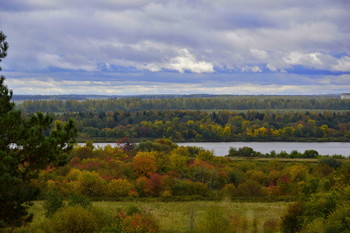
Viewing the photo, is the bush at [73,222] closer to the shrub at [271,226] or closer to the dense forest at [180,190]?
the dense forest at [180,190]

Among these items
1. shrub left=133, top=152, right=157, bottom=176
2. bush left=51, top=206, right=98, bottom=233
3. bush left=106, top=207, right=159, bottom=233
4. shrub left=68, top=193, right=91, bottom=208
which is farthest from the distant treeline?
bush left=51, top=206, right=98, bottom=233

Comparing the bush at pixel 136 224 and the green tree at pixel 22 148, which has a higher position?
the green tree at pixel 22 148

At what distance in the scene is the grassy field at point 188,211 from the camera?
34.2 meters

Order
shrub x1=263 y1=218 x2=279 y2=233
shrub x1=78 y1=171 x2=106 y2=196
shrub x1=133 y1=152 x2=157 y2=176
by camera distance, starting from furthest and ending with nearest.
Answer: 1. shrub x1=133 y1=152 x2=157 y2=176
2. shrub x1=78 y1=171 x2=106 y2=196
3. shrub x1=263 y1=218 x2=279 y2=233

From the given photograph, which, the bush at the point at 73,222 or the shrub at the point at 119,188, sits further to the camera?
the shrub at the point at 119,188

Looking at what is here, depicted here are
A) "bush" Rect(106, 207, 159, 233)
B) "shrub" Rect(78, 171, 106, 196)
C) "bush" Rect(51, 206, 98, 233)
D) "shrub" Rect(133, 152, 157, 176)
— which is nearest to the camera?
"bush" Rect(51, 206, 98, 233)

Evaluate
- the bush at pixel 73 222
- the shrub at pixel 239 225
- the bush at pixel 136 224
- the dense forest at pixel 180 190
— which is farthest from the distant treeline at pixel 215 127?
the bush at pixel 73 222

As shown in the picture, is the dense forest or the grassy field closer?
the dense forest

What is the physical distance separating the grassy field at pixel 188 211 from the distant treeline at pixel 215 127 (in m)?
104

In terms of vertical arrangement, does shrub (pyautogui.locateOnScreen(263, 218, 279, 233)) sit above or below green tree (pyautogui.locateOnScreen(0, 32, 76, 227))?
below

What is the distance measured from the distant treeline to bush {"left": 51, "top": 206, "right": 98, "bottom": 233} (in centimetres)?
12208

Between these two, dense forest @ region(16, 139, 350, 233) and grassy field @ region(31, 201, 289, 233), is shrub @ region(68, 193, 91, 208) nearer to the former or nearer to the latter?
dense forest @ region(16, 139, 350, 233)

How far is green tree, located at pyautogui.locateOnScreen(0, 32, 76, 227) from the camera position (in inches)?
733

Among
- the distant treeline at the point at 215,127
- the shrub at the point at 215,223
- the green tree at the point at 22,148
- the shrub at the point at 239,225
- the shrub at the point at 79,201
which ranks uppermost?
the green tree at the point at 22,148
